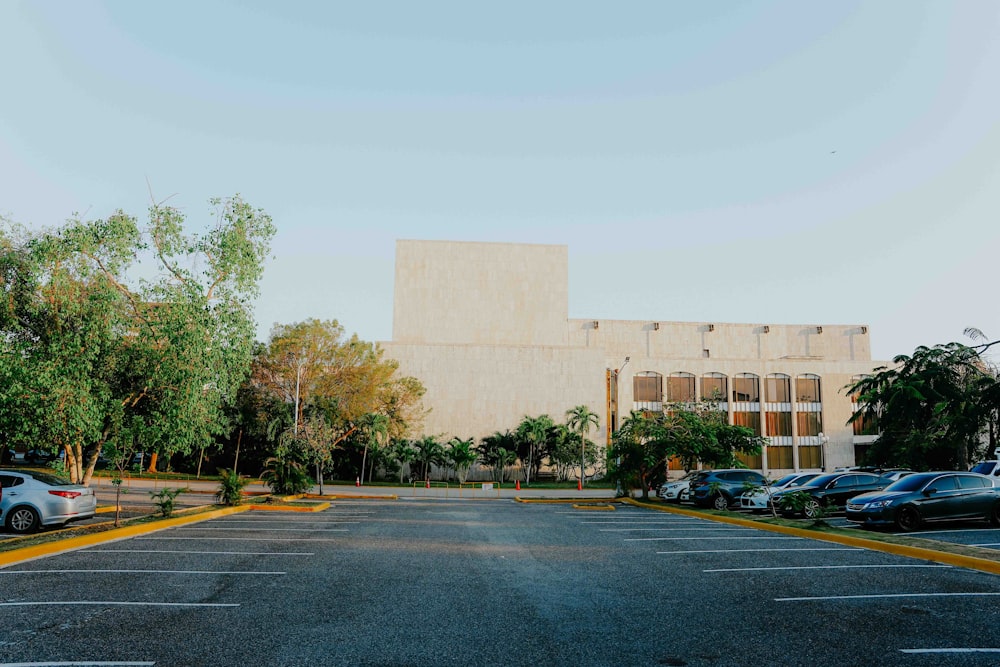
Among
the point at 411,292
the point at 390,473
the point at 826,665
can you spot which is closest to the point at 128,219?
the point at 826,665

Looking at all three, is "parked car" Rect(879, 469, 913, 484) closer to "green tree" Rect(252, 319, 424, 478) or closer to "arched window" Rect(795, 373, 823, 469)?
"green tree" Rect(252, 319, 424, 478)

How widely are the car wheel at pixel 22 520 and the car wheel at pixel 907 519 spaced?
20.0 meters

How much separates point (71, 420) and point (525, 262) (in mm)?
63787

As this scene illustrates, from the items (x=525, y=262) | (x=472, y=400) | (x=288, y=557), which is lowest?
(x=288, y=557)

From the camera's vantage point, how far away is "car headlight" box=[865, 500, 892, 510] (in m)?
18.2

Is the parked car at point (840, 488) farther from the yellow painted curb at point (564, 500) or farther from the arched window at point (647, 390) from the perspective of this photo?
the arched window at point (647, 390)

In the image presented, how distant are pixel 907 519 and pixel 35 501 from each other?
66.5 feet

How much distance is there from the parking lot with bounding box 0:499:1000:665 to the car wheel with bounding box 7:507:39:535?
3.68 meters

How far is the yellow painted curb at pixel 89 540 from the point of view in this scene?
39.0 ft

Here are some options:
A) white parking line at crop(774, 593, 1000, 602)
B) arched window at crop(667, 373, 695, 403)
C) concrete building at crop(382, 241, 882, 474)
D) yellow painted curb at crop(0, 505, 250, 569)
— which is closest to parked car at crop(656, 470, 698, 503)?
yellow painted curb at crop(0, 505, 250, 569)

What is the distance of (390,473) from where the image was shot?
214 ft

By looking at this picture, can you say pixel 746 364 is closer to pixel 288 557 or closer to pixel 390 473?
pixel 390 473

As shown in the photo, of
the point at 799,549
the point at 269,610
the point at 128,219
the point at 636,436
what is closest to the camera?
the point at 269,610

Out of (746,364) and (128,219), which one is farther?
(746,364)
